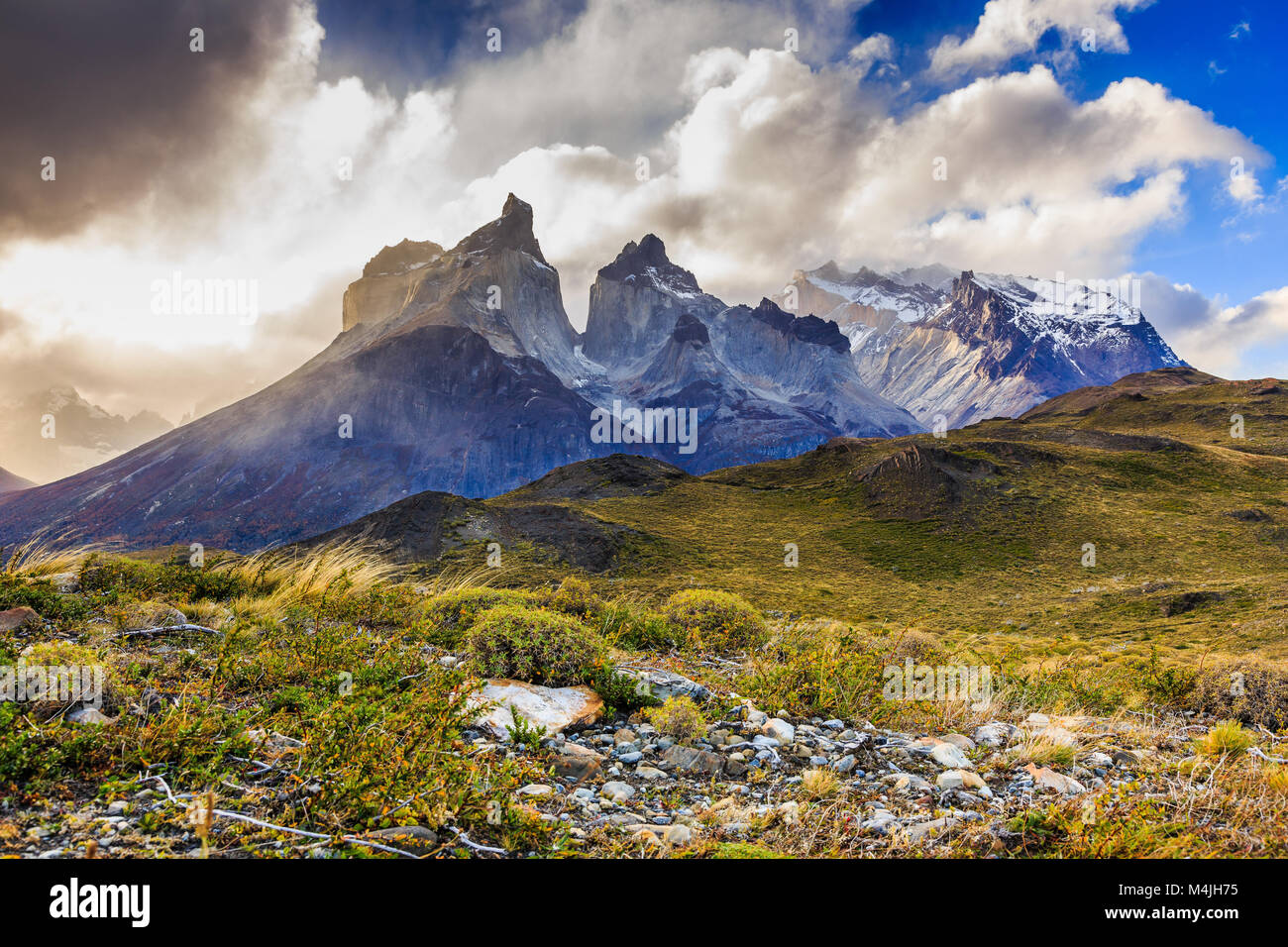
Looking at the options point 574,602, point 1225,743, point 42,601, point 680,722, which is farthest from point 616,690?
point 42,601

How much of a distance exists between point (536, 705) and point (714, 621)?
518 centimetres

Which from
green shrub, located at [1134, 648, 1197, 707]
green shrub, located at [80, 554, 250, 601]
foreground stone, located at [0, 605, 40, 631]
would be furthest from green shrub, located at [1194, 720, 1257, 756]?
green shrub, located at [80, 554, 250, 601]

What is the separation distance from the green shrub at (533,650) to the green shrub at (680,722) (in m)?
1.24

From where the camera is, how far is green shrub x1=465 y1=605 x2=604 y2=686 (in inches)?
253

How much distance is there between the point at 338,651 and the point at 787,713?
461 cm

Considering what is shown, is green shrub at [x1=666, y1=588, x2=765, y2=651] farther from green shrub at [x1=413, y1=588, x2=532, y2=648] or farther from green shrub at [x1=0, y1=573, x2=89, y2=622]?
green shrub at [x1=0, y1=573, x2=89, y2=622]

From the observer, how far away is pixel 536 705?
18.6 ft

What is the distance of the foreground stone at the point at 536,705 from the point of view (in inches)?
202

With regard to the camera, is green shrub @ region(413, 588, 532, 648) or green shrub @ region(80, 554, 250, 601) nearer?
green shrub @ region(413, 588, 532, 648)

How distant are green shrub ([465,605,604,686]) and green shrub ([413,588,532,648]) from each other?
776mm

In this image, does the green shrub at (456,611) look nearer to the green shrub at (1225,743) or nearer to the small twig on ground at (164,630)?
the small twig on ground at (164,630)

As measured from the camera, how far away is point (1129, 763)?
16.7 feet
